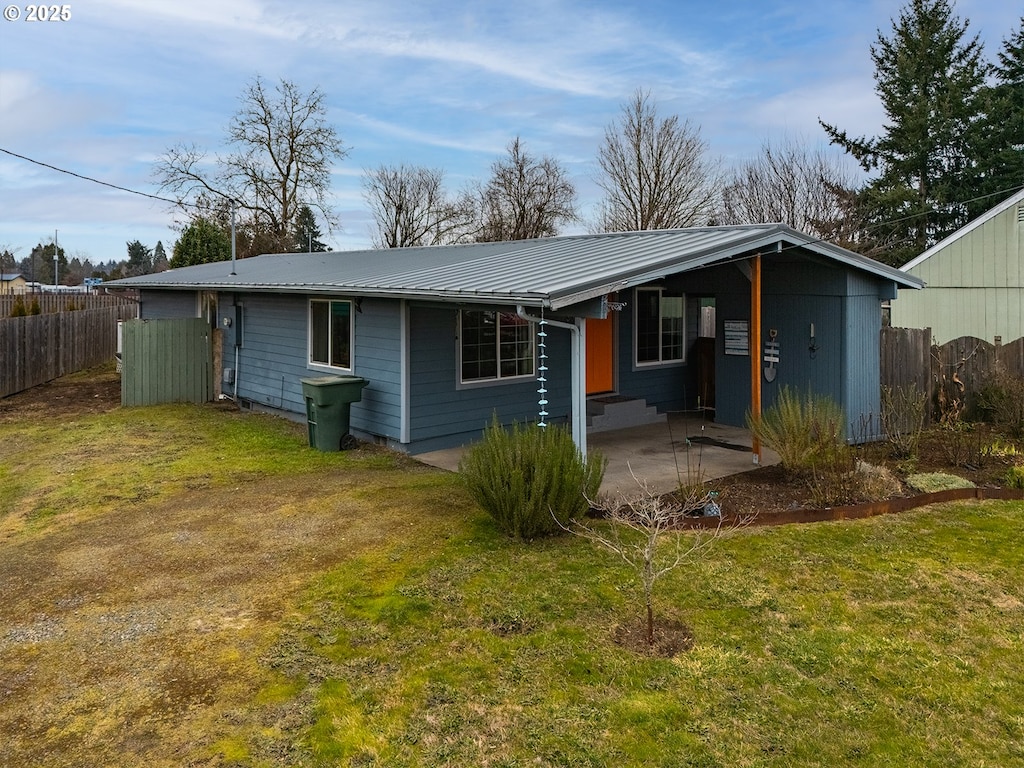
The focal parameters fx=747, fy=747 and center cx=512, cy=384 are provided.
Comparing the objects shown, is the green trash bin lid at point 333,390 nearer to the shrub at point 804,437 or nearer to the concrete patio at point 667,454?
the concrete patio at point 667,454

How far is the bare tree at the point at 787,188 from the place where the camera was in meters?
28.0

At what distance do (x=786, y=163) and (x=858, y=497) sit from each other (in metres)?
25.1

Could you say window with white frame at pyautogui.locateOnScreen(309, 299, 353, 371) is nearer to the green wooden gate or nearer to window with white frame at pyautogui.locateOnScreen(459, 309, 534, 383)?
window with white frame at pyautogui.locateOnScreen(459, 309, 534, 383)

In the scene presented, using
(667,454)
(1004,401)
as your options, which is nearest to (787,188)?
(1004,401)

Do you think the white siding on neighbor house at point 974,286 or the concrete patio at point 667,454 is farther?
the white siding on neighbor house at point 974,286

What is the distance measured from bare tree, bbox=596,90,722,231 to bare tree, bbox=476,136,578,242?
5569mm

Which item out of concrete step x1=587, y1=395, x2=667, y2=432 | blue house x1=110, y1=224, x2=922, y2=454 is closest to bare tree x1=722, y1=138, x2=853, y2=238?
blue house x1=110, y1=224, x2=922, y2=454

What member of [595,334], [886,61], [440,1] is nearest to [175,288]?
[440,1]

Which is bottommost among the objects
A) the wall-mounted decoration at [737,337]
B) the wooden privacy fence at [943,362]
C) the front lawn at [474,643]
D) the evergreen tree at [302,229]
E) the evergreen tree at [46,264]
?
the front lawn at [474,643]

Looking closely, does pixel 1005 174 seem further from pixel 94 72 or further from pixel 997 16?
pixel 94 72

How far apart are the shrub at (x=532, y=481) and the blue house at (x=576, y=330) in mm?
762

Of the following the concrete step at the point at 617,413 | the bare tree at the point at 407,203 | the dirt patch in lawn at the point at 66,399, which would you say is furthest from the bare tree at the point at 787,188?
the dirt patch in lawn at the point at 66,399

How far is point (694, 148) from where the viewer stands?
91.0 feet
